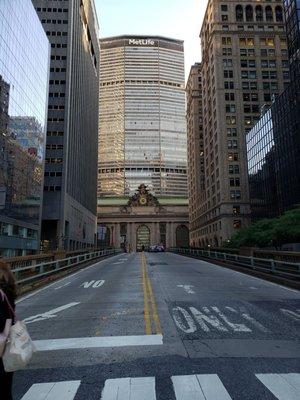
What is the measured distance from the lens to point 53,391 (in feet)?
18.0

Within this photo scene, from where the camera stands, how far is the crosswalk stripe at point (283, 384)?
17.0 feet

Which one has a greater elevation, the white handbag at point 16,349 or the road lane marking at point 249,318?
the white handbag at point 16,349

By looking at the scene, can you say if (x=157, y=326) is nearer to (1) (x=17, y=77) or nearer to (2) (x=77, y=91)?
(1) (x=17, y=77)

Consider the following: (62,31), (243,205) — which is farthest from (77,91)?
(243,205)

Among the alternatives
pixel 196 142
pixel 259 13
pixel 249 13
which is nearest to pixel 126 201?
pixel 196 142

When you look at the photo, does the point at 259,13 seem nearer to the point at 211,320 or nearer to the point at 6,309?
the point at 211,320

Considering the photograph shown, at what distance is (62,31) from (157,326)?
3737 inches

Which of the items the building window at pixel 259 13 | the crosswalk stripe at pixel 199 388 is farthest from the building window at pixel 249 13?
the crosswalk stripe at pixel 199 388

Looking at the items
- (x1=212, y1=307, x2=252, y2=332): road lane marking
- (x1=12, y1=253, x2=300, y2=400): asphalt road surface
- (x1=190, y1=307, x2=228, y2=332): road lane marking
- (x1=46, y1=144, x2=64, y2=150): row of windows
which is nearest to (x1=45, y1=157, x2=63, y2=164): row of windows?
(x1=46, y1=144, x2=64, y2=150): row of windows

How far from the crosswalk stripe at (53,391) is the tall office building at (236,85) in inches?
3428

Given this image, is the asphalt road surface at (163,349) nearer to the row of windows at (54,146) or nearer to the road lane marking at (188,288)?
the road lane marking at (188,288)

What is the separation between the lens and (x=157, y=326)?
9.32 metres

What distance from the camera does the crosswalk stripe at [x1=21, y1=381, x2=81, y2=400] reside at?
17.3 ft

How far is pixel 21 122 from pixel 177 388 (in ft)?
219
